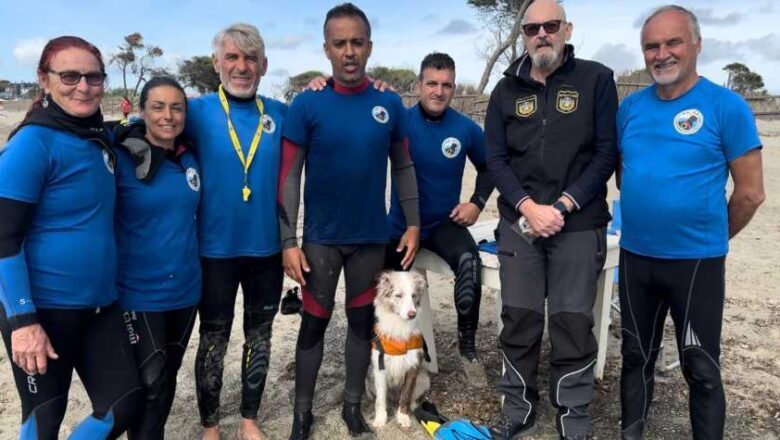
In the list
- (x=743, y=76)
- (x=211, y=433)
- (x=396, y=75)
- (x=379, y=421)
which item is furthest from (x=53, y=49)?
(x=743, y=76)

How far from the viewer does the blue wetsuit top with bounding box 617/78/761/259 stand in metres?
2.84

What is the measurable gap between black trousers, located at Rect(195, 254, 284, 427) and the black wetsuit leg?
→ 245 millimetres

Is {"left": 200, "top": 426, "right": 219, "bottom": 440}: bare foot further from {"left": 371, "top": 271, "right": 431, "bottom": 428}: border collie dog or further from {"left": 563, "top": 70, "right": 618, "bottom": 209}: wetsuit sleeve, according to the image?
{"left": 563, "top": 70, "right": 618, "bottom": 209}: wetsuit sleeve

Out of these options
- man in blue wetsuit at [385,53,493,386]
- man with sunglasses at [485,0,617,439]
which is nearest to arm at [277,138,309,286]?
man in blue wetsuit at [385,53,493,386]

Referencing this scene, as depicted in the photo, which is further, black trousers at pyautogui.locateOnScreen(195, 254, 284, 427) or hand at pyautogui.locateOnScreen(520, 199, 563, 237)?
black trousers at pyautogui.locateOnScreen(195, 254, 284, 427)

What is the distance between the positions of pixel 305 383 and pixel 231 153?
156 cm

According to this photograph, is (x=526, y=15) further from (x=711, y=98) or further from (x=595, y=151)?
(x=711, y=98)

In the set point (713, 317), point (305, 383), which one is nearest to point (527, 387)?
point (713, 317)

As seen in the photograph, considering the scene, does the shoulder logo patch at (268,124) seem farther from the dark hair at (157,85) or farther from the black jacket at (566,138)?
the black jacket at (566,138)

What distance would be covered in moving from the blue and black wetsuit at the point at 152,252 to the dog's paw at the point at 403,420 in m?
1.59

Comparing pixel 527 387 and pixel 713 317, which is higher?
pixel 713 317

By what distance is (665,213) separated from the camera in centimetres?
295

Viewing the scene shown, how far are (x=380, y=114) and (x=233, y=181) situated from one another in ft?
3.14

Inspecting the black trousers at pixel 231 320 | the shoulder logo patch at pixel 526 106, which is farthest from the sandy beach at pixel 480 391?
the shoulder logo patch at pixel 526 106
